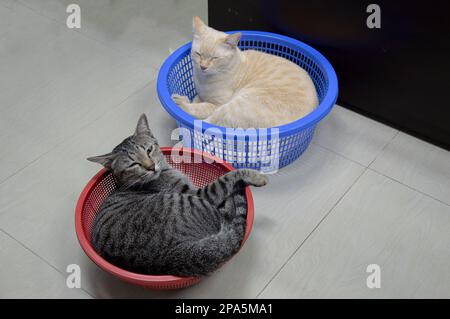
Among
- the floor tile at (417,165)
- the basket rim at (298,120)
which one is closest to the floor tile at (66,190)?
the basket rim at (298,120)

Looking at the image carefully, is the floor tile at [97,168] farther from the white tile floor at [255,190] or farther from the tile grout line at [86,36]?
the tile grout line at [86,36]

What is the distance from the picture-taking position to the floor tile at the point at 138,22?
2229 millimetres

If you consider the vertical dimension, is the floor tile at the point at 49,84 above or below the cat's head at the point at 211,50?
below

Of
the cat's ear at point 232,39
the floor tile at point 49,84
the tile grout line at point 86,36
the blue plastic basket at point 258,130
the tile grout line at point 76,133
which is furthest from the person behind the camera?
the tile grout line at point 86,36

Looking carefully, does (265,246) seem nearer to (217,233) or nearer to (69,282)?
(217,233)

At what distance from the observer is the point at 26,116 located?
188cm

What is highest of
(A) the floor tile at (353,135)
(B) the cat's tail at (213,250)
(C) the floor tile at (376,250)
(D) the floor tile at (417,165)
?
(B) the cat's tail at (213,250)

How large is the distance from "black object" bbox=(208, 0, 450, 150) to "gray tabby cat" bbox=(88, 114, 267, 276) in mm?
715

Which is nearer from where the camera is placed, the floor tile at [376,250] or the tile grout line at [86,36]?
the floor tile at [376,250]

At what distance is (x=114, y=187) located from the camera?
1491mm

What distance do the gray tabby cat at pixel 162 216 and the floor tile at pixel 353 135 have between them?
542 millimetres

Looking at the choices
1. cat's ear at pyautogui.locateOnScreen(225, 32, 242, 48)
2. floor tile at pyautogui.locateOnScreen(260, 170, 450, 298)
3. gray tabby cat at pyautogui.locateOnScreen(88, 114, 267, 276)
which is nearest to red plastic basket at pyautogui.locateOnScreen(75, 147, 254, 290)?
gray tabby cat at pyautogui.locateOnScreen(88, 114, 267, 276)

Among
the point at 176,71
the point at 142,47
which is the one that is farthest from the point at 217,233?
the point at 142,47

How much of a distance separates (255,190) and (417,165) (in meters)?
0.64
